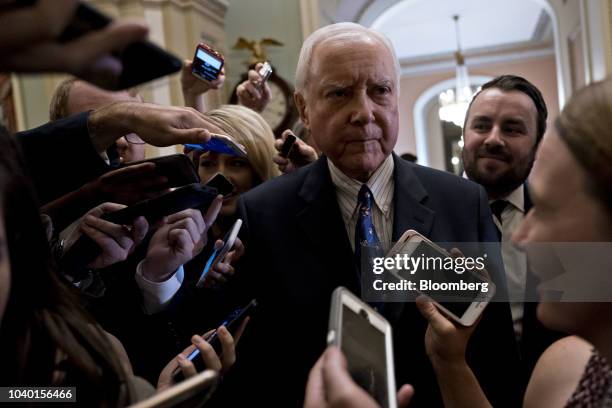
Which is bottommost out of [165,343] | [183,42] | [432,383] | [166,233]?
[432,383]

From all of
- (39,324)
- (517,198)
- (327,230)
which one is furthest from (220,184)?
Answer: (517,198)

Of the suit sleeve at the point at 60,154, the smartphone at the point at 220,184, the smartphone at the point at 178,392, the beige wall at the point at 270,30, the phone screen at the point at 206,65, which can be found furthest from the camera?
the beige wall at the point at 270,30

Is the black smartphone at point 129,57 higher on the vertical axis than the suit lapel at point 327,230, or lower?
higher

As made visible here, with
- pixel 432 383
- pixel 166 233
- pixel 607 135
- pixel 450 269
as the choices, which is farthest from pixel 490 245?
pixel 166 233

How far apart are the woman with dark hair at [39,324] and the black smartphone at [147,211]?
0.22m

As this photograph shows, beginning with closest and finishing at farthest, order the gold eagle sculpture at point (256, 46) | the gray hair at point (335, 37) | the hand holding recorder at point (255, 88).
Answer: the gray hair at point (335, 37) → the hand holding recorder at point (255, 88) → the gold eagle sculpture at point (256, 46)

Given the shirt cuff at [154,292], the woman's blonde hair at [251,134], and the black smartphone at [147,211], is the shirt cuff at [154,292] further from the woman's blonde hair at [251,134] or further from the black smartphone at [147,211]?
the woman's blonde hair at [251,134]

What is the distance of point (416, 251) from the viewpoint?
41.9 inches

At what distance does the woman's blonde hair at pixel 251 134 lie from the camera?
5.51 ft

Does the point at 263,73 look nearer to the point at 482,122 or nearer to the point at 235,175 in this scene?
the point at 235,175

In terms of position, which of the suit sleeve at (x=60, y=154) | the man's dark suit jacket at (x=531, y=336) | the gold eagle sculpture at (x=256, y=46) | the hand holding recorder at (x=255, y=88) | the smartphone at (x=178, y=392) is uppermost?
the gold eagle sculpture at (x=256, y=46)

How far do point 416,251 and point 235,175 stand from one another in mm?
836

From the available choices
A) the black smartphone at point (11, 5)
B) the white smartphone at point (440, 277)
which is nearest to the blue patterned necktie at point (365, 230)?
the white smartphone at point (440, 277)

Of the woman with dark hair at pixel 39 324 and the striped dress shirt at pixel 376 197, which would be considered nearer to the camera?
the woman with dark hair at pixel 39 324
